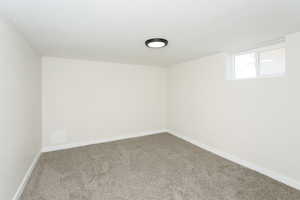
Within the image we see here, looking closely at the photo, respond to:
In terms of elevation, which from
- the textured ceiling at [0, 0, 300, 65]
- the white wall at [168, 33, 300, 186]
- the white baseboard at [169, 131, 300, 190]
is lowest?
the white baseboard at [169, 131, 300, 190]

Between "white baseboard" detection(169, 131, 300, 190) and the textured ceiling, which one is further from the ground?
the textured ceiling

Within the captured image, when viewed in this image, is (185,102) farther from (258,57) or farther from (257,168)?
(257,168)

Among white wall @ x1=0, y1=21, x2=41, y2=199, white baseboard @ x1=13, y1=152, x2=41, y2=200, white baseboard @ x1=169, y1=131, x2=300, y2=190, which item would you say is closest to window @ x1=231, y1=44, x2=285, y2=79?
white baseboard @ x1=169, y1=131, x2=300, y2=190

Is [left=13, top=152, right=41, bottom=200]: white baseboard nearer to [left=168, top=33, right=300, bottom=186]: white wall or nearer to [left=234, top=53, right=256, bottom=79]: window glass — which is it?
[left=168, top=33, right=300, bottom=186]: white wall

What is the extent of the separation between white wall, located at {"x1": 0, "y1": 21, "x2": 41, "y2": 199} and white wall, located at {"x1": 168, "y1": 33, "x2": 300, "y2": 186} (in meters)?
3.31

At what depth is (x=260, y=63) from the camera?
8.00 ft

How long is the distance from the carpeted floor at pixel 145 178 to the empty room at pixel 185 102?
0.02 metres

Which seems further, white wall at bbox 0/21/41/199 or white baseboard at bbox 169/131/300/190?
white baseboard at bbox 169/131/300/190

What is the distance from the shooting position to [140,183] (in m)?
2.02

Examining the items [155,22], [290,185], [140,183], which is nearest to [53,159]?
[140,183]

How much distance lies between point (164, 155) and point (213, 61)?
2.28m

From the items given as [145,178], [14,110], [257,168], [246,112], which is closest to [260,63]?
[246,112]

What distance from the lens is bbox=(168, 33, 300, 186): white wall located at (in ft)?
6.41

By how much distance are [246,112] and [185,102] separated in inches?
62.3
